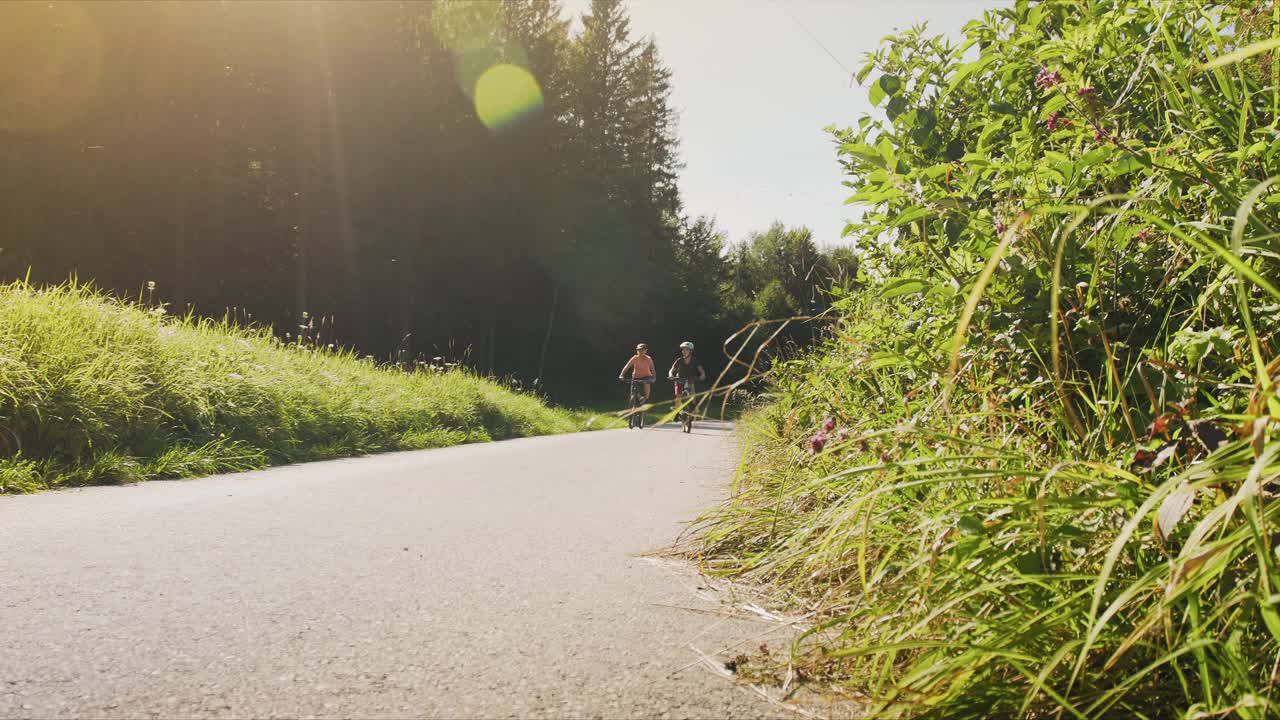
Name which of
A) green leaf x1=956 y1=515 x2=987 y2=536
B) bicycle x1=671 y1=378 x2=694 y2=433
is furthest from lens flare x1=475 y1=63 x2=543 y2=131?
green leaf x1=956 y1=515 x2=987 y2=536

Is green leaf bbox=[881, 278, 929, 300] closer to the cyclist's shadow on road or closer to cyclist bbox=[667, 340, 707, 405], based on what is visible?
the cyclist's shadow on road

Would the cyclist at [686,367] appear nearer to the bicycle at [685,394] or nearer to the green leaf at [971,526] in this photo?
the bicycle at [685,394]

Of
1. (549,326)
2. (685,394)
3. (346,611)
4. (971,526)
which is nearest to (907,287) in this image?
(971,526)

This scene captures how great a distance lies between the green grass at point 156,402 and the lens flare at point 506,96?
72.1ft

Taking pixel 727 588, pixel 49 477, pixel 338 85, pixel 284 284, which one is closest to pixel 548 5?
pixel 338 85

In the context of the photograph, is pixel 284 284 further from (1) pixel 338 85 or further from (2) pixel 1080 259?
(2) pixel 1080 259

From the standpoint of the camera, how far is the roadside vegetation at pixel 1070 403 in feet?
4.69

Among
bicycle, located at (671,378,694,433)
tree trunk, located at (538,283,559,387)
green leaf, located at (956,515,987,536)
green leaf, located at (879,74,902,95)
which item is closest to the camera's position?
green leaf, located at (956,515,987,536)

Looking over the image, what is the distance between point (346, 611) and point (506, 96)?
31695mm

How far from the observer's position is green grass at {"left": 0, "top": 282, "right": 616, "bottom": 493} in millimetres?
5609

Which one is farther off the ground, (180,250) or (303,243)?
(303,243)

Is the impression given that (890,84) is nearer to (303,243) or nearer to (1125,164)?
(1125,164)

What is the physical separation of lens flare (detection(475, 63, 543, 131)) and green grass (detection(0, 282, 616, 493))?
22.0 m

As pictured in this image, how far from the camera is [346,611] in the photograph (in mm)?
2555
